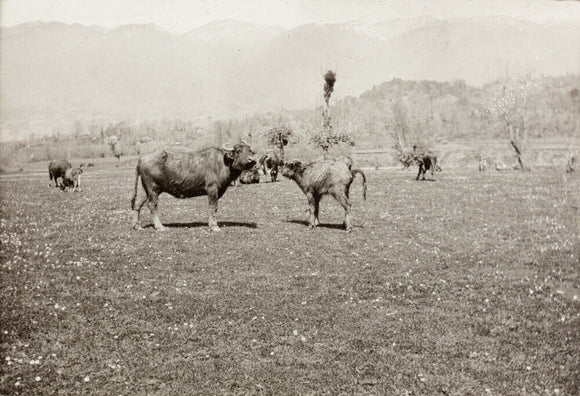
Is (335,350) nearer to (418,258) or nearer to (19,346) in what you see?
(19,346)

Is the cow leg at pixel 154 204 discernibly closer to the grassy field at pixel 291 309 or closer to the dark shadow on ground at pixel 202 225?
the grassy field at pixel 291 309

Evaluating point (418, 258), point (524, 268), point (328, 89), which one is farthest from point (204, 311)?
point (328, 89)

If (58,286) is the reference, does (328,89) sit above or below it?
above

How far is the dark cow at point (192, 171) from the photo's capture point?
18812mm

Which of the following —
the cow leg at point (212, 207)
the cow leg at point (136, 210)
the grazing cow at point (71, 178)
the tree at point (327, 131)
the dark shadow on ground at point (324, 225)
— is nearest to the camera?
the cow leg at point (212, 207)

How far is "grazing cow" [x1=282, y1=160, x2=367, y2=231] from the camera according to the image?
1891 cm

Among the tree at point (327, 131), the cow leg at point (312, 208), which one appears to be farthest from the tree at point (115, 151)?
the cow leg at point (312, 208)

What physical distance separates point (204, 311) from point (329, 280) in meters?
3.58

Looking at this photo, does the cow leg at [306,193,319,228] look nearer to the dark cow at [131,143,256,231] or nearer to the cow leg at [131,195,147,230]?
the dark cow at [131,143,256,231]

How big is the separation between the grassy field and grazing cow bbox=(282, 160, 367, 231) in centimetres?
97

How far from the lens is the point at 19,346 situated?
8445 mm

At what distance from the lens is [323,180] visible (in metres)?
19.1

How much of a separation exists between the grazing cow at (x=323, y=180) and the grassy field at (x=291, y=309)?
38.1 inches

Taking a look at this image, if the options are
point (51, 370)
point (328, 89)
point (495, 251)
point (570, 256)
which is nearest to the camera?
point (51, 370)
